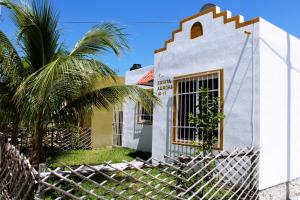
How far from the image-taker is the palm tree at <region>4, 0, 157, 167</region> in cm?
597

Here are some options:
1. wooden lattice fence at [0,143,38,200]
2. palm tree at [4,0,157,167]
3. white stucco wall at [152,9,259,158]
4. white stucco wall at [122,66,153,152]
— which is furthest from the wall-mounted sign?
wooden lattice fence at [0,143,38,200]

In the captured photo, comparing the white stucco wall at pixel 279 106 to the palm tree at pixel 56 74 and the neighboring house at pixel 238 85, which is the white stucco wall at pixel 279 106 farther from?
the palm tree at pixel 56 74

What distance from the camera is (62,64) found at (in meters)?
5.78

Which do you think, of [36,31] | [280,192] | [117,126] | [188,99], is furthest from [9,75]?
[117,126]

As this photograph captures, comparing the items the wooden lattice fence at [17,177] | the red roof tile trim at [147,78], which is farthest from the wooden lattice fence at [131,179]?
the red roof tile trim at [147,78]

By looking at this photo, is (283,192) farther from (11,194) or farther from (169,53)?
(11,194)

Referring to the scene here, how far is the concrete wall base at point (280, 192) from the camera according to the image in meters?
7.16

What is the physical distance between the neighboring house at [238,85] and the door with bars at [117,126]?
6.11 metres

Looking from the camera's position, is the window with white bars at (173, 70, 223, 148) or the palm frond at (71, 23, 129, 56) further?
the window with white bars at (173, 70, 223, 148)

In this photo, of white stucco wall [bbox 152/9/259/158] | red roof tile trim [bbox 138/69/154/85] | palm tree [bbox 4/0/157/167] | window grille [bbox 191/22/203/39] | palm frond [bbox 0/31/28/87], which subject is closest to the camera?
palm tree [bbox 4/0/157/167]

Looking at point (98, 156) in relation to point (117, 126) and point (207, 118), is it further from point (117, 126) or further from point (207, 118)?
point (207, 118)

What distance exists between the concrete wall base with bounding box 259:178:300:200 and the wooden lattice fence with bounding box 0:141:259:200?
37cm

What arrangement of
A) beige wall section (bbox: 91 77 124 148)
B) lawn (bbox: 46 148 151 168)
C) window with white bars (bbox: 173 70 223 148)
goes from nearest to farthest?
1. window with white bars (bbox: 173 70 223 148)
2. lawn (bbox: 46 148 151 168)
3. beige wall section (bbox: 91 77 124 148)

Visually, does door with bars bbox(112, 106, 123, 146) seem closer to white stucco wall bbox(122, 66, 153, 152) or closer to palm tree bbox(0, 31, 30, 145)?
white stucco wall bbox(122, 66, 153, 152)
